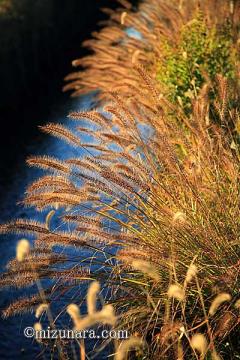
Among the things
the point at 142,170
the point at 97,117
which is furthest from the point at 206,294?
the point at 97,117

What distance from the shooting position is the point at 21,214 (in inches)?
257

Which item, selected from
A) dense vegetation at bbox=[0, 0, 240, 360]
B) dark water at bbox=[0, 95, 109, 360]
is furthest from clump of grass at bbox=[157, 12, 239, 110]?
dark water at bbox=[0, 95, 109, 360]

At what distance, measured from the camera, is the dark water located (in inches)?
176

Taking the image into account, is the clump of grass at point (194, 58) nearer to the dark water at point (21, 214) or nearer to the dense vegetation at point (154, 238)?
the dense vegetation at point (154, 238)

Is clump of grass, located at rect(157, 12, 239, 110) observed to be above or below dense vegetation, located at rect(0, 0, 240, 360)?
above

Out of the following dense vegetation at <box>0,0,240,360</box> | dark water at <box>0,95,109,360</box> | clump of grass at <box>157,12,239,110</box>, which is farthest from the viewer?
clump of grass at <box>157,12,239,110</box>

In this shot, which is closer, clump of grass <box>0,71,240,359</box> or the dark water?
clump of grass <box>0,71,240,359</box>

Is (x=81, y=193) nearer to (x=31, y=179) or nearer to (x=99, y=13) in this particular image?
(x=31, y=179)

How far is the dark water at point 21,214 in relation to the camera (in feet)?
14.7

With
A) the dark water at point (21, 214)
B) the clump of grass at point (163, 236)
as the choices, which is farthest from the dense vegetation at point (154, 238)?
the dark water at point (21, 214)

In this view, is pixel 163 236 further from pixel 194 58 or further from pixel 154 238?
pixel 194 58

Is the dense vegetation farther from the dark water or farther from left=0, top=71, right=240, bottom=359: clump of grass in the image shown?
the dark water

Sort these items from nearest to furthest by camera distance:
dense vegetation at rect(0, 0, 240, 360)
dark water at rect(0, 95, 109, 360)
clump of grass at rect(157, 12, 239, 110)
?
1. dense vegetation at rect(0, 0, 240, 360)
2. dark water at rect(0, 95, 109, 360)
3. clump of grass at rect(157, 12, 239, 110)

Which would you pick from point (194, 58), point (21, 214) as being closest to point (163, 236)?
point (194, 58)
